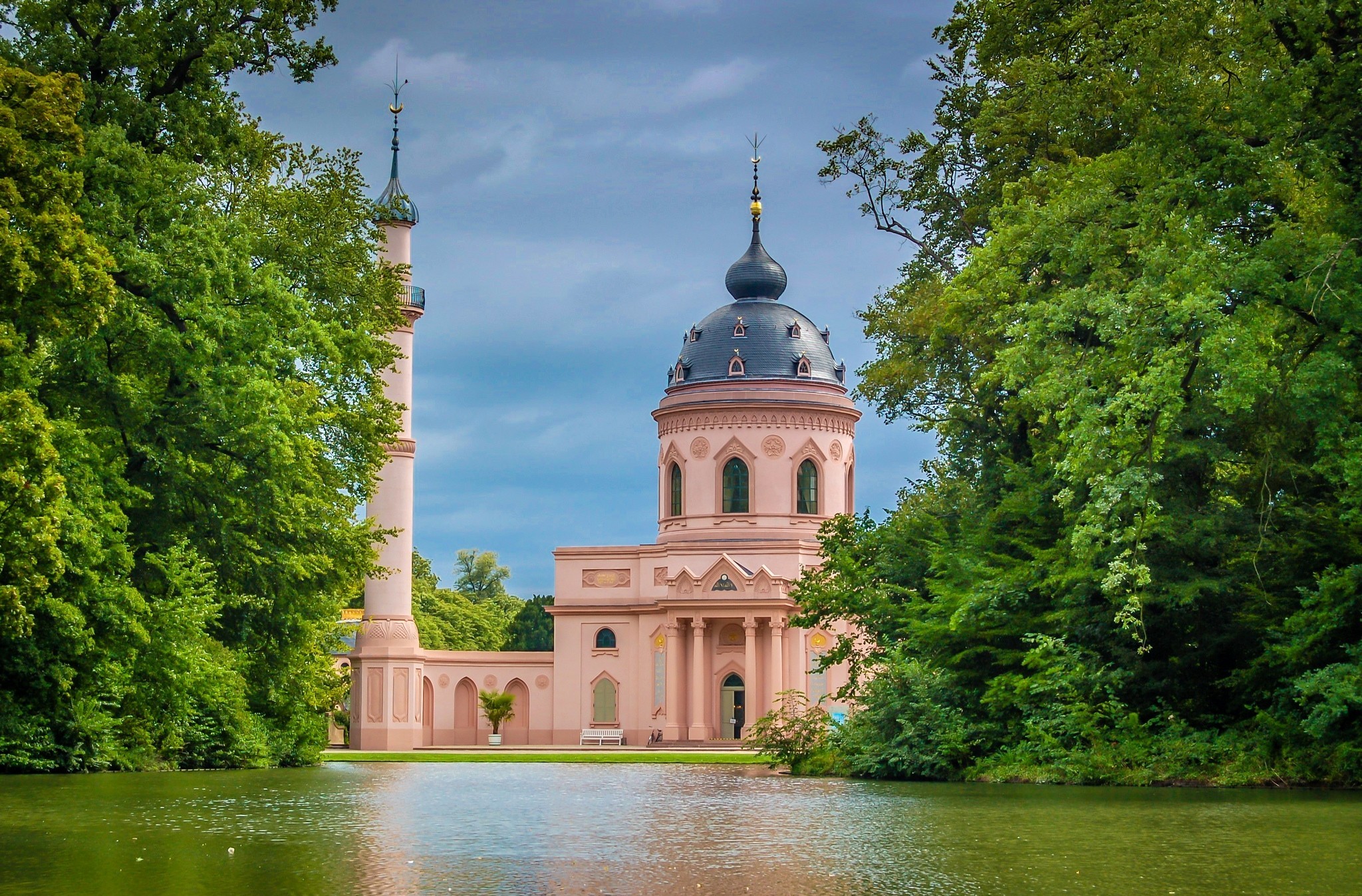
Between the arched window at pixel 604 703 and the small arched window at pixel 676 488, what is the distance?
7.66m

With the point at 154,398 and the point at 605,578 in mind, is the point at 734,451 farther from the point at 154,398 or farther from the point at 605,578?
the point at 154,398

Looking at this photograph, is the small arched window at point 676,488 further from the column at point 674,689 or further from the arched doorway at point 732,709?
the arched doorway at point 732,709

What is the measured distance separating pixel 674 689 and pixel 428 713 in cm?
1054

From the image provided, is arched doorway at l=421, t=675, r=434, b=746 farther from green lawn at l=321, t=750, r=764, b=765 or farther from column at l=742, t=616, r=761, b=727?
green lawn at l=321, t=750, r=764, b=765

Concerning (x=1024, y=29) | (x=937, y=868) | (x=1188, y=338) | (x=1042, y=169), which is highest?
(x=1024, y=29)

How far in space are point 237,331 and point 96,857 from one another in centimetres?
1400

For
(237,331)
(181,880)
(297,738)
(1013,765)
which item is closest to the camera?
(181,880)

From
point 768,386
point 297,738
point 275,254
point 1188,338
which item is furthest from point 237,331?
point 768,386

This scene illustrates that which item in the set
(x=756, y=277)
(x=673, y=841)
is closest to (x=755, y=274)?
(x=756, y=277)

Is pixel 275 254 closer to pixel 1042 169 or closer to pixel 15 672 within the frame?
pixel 15 672

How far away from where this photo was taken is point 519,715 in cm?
6881

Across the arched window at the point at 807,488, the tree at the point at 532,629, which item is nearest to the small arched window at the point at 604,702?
the arched window at the point at 807,488

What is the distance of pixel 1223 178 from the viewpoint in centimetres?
2002

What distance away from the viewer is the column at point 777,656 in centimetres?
6347
